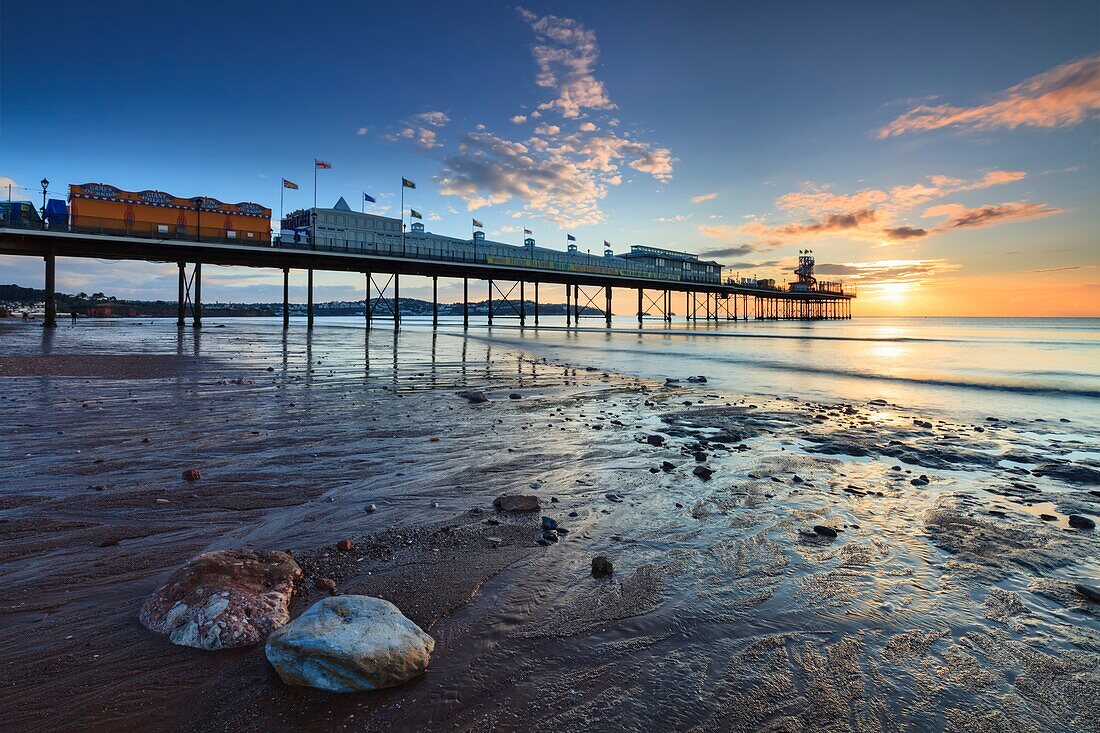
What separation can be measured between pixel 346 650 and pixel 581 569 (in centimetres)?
192

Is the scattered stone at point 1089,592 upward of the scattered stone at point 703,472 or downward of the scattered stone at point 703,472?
downward

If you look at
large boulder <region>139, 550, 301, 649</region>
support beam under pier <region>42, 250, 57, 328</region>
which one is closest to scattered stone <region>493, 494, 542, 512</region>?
large boulder <region>139, 550, 301, 649</region>

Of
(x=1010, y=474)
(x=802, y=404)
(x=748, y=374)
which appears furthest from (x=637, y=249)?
(x=1010, y=474)

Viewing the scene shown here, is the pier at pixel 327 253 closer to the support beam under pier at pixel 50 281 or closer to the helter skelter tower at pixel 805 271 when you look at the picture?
the support beam under pier at pixel 50 281

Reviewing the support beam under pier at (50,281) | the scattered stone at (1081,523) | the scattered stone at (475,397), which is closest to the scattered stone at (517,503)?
the scattered stone at (1081,523)

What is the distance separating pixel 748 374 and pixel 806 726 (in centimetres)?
1876

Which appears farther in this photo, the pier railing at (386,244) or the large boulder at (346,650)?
the pier railing at (386,244)

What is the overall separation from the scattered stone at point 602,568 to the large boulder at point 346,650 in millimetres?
1483

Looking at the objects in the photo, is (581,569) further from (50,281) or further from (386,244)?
(386,244)

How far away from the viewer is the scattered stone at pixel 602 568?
12.9 ft

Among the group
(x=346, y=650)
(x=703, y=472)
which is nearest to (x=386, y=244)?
(x=703, y=472)

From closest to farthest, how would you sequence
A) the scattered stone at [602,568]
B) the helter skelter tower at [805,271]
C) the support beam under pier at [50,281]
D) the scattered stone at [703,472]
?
the scattered stone at [602,568], the scattered stone at [703,472], the support beam under pier at [50,281], the helter skelter tower at [805,271]

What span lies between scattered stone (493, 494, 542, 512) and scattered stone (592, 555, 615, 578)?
1335 mm

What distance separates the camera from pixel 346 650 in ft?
8.55
